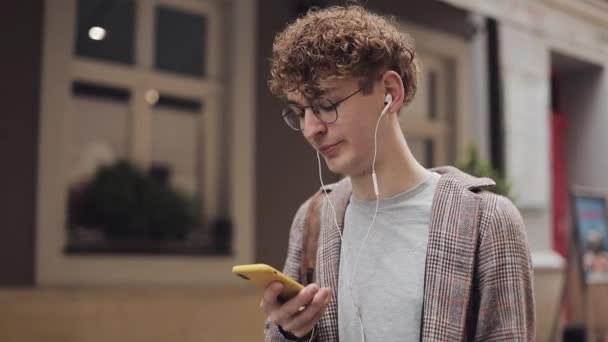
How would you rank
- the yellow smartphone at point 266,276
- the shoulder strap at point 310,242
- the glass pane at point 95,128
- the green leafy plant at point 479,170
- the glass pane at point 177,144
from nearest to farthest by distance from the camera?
the yellow smartphone at point 266,276 → the shoulder strap at point 310,242 → the glass pane at point 95,128 → the glass pane at point 177,144 → the green leafy plant at point 479,170

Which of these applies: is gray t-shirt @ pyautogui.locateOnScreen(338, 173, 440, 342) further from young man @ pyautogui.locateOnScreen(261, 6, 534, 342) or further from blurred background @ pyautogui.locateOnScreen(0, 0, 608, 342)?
blurred background @ pyautogui.locateOnScreen(0, 0, 608, 342)

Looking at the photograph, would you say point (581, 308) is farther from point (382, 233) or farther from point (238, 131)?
point (382, 233)

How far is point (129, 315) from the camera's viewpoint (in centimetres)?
514

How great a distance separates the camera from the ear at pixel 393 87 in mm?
1774

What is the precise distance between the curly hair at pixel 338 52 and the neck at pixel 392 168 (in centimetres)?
13

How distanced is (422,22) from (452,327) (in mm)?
6188

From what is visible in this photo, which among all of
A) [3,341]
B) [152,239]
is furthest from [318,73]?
[152,239]

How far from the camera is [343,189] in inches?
77.7

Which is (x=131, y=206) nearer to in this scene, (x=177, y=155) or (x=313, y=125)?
(x=177, y=155)

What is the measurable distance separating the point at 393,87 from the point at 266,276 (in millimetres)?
562

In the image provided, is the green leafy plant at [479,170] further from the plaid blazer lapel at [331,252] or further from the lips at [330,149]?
the lips at [330,149]

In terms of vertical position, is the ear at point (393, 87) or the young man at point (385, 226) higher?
the ear at point (393, 87)

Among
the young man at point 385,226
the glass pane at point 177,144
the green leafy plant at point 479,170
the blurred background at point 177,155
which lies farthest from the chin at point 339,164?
the green leafy plant at point 479,170

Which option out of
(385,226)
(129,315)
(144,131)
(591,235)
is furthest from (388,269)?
(591,235)
